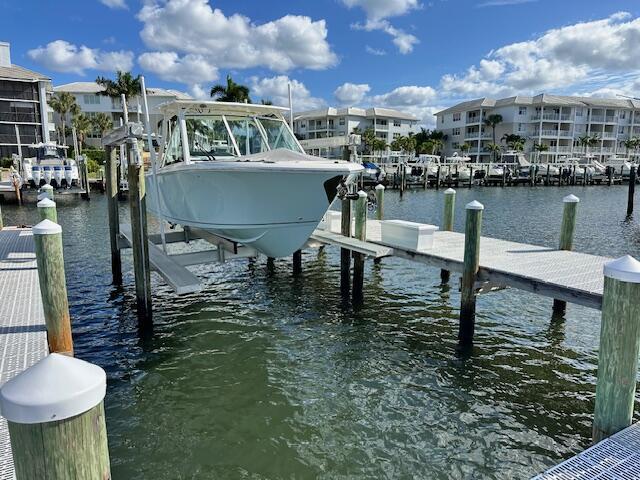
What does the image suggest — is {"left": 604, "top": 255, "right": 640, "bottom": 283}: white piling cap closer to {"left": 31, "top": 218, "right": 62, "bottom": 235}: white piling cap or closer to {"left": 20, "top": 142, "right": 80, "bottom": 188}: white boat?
{"left": 31, "top": 218, "right": 62, "bottom": 235}: white piling cap

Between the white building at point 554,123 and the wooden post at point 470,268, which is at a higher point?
the white building at point 554,123

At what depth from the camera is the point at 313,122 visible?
284 ft

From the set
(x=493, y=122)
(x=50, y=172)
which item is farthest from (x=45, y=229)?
(x=493, y=122)

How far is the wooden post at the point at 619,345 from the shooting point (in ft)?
14.0

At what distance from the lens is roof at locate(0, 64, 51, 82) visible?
172ft

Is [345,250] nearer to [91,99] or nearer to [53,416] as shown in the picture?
[53,416]

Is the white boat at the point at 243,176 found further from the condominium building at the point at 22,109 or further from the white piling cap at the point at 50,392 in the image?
the condominium building at the point at 22,109

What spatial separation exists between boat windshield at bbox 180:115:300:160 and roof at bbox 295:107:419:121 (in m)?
74.7

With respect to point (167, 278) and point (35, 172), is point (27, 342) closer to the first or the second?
point (167, 278)

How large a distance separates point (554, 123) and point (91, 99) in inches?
3001

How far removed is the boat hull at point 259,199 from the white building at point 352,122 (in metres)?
74.5

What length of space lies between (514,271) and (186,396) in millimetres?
5597

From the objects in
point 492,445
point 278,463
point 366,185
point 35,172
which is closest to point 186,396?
point 278,463

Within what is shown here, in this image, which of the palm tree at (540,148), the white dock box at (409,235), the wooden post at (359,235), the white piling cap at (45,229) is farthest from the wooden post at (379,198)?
the palm tree at (540,148)
